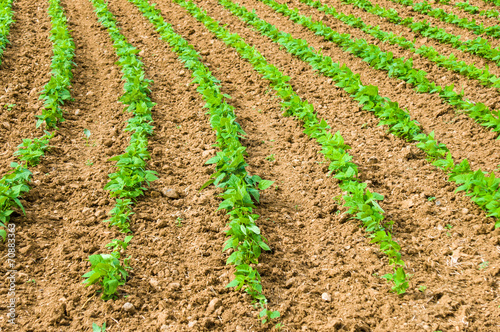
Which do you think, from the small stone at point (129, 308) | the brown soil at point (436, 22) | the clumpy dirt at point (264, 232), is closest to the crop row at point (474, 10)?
the brown soil at point (436, 22)

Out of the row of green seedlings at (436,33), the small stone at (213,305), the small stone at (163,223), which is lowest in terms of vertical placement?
the small stone at (163,223)

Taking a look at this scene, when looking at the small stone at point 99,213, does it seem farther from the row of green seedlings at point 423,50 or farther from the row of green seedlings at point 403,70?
the row of green seedlings at point 423,50

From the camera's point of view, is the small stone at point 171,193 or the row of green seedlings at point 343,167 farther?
the small stone at point 171,193

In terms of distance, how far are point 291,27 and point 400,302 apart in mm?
7723

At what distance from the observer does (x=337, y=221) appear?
4035mm

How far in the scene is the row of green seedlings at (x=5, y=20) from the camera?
746cm

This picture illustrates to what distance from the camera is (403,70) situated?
21.8ft

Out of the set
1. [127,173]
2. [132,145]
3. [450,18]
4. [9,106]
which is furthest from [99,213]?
[450,18]

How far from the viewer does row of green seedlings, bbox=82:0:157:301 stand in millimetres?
3143

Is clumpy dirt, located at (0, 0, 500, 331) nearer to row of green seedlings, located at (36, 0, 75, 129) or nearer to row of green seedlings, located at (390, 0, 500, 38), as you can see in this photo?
row of green seedlings, located at (36, 0, 75, 129)

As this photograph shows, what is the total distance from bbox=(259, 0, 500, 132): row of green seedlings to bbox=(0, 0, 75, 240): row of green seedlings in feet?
18.0

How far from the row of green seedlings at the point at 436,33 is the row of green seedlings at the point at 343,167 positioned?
4.13 meters

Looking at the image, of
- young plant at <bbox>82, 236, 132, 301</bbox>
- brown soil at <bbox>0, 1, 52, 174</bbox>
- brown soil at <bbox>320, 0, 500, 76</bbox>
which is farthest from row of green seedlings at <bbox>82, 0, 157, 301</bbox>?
brown soil at <bbox>320, 0, 500, 76</bbox>

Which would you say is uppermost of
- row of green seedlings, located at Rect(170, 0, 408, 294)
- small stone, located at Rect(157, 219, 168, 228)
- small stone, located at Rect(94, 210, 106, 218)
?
row of green seedlings, located at Rect(170, 0, 408, 294)
